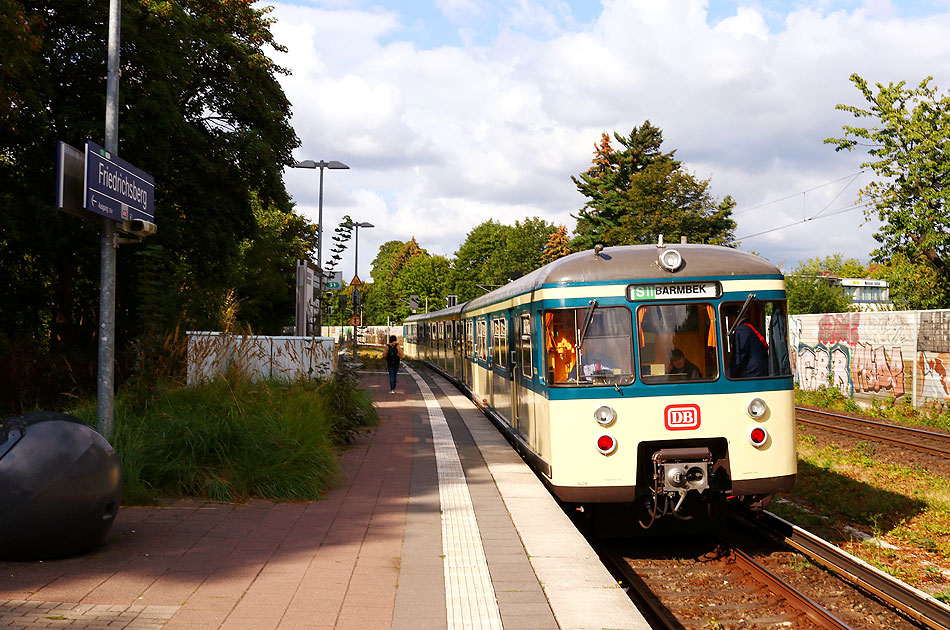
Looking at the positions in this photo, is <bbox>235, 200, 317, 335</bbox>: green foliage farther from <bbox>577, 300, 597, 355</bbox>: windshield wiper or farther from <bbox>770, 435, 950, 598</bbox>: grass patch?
<bbox>577, 300, 597, 355</bbox>: windshield wiper

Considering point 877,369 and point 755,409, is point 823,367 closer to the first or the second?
point 877,369

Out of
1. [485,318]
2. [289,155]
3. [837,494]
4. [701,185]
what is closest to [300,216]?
[701,185]

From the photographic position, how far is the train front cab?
7.49 meters

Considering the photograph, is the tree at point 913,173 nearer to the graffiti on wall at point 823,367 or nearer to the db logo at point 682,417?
the graffiti on wall at point 823,367

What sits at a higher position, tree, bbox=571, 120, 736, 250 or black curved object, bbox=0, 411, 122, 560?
tree, bbox=571, 120, 736, 250

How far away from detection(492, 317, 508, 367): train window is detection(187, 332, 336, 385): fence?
9.60 ft

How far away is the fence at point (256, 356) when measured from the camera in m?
11.3

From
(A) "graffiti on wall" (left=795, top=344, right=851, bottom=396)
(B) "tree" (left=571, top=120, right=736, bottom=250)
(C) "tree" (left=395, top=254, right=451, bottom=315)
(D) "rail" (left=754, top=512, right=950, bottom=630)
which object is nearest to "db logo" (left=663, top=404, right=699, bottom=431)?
(D) "rail" (left=754, top=512, right=950, bottom=630)

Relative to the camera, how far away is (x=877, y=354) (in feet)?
70.9

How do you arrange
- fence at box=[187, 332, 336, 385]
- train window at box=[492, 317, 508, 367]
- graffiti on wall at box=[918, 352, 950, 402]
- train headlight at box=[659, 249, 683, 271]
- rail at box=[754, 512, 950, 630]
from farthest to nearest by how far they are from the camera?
graffiti on wall at box=[918, 352, 950, 402] → train window at box=[492, 317, 508, 367] → fence at box=[187, 332, 336, 385] → train headlight at box=[659, 249, 683, 271] → rail at box=[754, 512, 950, 630]

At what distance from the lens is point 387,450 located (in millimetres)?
12266

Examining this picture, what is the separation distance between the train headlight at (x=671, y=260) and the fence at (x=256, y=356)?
6215 millimetres

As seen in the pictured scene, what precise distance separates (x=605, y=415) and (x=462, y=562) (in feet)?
6.87

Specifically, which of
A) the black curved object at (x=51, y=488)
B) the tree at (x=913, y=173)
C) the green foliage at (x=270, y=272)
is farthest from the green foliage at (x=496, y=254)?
the black curved object at (x=51, y=488)
